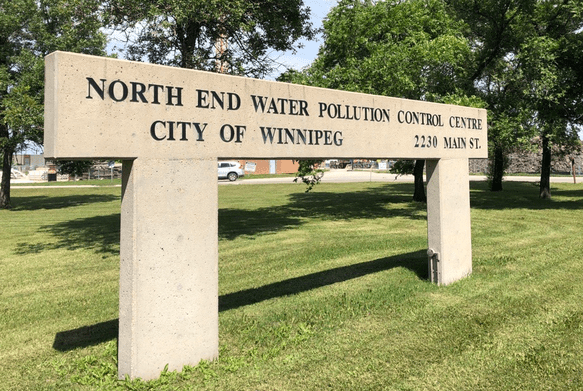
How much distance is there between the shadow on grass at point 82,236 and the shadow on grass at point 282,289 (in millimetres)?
4742

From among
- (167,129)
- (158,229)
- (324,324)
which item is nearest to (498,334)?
(324,324)

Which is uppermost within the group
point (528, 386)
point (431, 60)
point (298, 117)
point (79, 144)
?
point (431, 60)

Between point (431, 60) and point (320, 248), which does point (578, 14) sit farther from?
point (320, 248)

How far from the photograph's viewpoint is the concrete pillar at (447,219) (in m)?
6.62

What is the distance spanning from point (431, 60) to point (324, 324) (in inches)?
467

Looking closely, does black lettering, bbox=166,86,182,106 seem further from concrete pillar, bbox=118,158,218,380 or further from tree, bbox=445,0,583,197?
tree, bbox=445,0,583,197

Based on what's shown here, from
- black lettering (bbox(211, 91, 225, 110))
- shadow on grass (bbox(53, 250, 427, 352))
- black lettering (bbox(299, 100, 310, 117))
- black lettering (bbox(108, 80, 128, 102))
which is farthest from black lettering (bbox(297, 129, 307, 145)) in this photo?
shadow on grass (bbox(53, 250, 427, 352))

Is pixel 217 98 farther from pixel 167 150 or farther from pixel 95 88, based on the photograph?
pixel 95 88

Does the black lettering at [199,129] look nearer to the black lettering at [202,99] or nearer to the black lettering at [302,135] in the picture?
the black lettering at [202,99]

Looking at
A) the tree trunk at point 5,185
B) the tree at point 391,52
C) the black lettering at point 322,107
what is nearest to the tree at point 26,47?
the tree trunk at point 5,185

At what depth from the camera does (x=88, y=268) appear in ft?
28.4

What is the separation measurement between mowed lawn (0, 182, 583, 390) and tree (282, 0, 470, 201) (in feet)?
17.3

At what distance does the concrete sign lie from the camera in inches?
143

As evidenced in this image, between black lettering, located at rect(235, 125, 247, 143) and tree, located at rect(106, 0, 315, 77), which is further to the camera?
tree, located at rect(106, 0, 315, 77)
